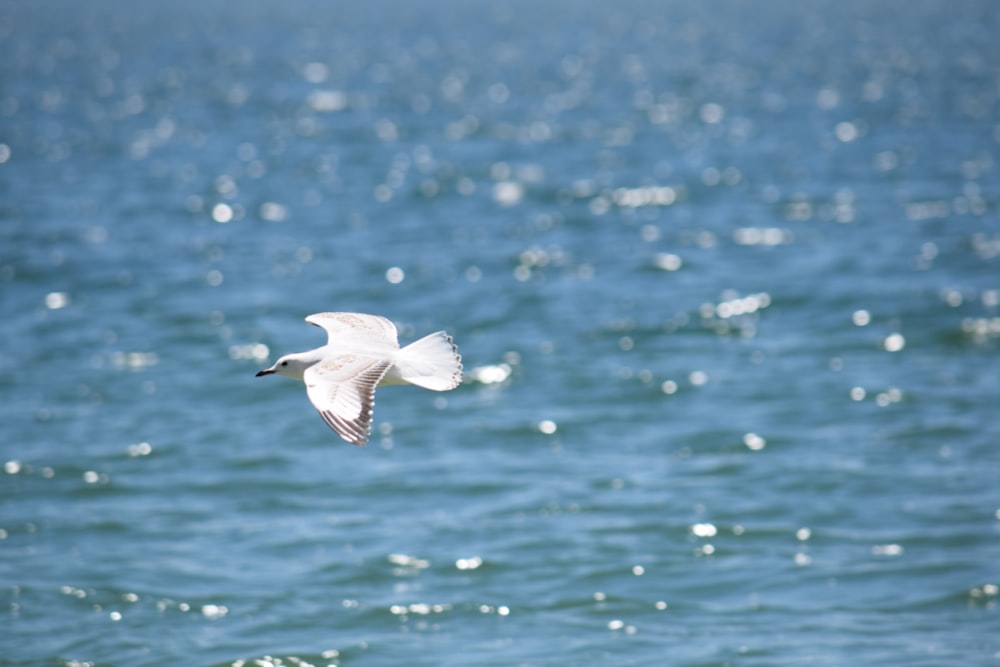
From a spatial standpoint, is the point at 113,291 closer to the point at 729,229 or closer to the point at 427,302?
the point at 427,302

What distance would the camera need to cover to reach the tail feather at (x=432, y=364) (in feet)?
25.8

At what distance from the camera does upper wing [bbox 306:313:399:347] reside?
904 cm

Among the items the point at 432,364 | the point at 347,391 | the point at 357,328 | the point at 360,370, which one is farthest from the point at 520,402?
the point at 347,391

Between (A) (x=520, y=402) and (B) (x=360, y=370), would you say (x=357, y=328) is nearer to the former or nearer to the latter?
(B) (x=360, y=370)

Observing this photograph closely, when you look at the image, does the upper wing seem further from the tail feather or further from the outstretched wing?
the outstretched wing

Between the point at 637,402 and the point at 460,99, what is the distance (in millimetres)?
33487

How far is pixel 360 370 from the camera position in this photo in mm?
7777

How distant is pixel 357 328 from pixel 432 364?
132cm

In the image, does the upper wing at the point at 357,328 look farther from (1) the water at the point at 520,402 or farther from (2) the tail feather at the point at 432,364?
(1) the water at the point at 520,402

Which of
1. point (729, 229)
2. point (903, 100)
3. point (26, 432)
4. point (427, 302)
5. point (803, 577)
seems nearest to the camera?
point (803, 577)

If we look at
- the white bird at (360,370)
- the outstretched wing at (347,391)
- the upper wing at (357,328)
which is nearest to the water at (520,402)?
the upper wing at (357,328)

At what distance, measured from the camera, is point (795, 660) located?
10.1 m

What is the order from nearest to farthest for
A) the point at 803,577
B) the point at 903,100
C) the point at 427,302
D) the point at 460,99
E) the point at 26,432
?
the point at 803,577
the point at 26,432
the point at 427,302
the point at 903,100
the point at 460,99

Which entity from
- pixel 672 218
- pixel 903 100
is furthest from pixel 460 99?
pixel 672 218
